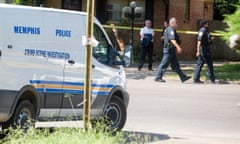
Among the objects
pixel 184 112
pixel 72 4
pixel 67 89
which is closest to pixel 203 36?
pixel 184 112

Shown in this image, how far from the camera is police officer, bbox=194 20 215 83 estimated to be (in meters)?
20.6

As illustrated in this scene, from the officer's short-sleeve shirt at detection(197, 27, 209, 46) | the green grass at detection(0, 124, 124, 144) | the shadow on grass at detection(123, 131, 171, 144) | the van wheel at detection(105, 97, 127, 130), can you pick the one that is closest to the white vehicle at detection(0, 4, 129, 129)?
the van wheel at detection(105, 97, 127, 130)

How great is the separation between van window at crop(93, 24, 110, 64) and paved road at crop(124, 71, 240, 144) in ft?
4.64

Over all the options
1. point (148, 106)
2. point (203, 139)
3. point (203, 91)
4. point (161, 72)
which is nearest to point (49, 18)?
point (203, 139)

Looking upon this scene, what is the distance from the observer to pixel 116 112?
35.2ft

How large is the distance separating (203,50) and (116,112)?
35.0 feet

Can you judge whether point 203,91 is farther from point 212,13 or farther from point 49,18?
point 212,13

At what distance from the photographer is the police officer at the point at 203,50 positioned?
20.6 meters

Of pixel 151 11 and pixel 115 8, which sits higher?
pixel 115 8

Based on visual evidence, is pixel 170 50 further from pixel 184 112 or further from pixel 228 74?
pixel 184 112

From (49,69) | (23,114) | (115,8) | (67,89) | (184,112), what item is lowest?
(184,112)

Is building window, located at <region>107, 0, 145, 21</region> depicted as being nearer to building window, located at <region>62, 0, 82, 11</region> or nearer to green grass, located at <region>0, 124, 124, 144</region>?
building window, located at <region>62, 0, 82, 11</region>

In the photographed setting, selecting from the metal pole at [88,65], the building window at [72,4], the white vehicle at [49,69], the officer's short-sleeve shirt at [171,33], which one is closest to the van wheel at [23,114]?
the white vehicle at [49,69]

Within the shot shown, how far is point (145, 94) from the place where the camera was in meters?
17.4
